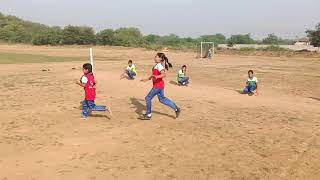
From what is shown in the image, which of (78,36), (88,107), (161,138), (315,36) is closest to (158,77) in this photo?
(88,107)

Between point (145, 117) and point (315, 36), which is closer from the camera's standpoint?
point (145, 117)

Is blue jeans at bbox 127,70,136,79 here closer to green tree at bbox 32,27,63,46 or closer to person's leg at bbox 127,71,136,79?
person's leg at bbox 127,71,136,79

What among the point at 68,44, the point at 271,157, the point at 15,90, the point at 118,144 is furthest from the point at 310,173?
the point at 68,44

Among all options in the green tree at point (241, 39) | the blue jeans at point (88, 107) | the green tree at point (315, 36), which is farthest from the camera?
the green tree at point (241, 39)

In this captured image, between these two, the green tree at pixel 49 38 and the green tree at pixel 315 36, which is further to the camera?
the green tree at pixel 49 38

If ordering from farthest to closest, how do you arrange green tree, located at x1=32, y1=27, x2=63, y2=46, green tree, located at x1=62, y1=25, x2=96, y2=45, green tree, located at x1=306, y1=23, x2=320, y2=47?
1. green tree, located at x1=32, y1=27, x2=63, y2=46
2. green tree, located at x1=62, y1=25, x2=96, y2=45
3. green tree, located at x1=306, y1=23, x2=320, y2=47

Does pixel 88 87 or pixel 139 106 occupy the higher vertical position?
pixel 88 87

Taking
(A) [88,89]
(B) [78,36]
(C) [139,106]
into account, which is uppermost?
(B) [78,36]

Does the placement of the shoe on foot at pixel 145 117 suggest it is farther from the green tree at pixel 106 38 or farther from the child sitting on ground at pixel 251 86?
the green tree at pixel 106 38

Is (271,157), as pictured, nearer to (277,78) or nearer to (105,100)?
(105,100)

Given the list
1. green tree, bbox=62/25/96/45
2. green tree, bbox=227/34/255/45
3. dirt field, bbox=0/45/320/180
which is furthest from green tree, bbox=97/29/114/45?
dirt field, bbox=0/45/320/180

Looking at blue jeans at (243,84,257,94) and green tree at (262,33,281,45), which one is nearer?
blue jeans at (243,84,257,94)

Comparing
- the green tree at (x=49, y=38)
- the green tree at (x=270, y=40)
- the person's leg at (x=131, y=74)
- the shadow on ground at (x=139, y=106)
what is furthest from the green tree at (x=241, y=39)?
the shadow on ground at (x=139, y=106)

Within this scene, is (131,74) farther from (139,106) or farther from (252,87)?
(139,106)
